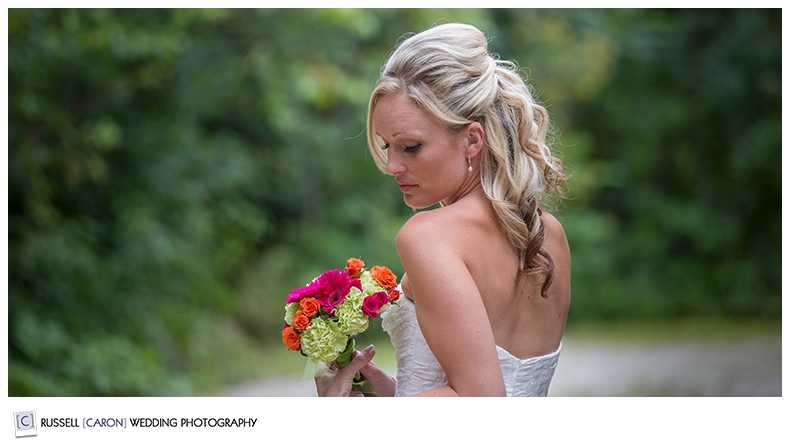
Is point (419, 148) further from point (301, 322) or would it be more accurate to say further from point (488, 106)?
point (301, 322)

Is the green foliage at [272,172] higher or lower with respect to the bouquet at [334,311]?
higher

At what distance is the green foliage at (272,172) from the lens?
Answer: 707cm

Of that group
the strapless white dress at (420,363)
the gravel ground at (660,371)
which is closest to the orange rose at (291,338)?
the strapless white dress at (420,363)

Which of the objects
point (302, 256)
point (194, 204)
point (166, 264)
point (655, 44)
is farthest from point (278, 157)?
point (655, 44)

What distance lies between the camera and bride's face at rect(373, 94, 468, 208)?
2.08 m

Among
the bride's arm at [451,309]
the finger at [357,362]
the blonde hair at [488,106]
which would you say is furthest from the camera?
the finger at [357,362]

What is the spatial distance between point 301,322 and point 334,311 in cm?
9

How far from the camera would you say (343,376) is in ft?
7.54

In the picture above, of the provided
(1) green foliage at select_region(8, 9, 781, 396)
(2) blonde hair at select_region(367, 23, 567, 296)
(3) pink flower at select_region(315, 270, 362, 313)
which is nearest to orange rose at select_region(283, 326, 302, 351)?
(3) pink flower at select_region(315, 270, 362, 313)

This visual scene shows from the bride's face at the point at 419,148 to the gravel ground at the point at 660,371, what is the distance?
609 centimetres

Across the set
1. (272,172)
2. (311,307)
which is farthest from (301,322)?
(272,172)
